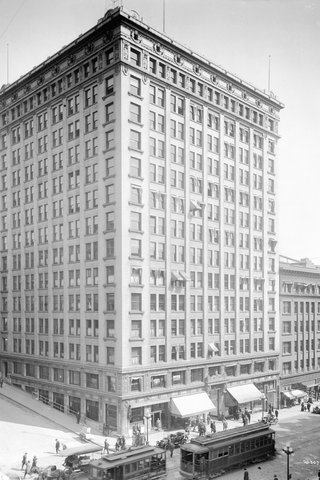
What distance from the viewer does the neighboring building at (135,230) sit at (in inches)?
2109

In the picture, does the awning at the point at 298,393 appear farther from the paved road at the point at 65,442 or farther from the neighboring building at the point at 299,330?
the paved road at the point at 65,442

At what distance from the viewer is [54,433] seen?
4809 cm

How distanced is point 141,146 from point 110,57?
1061cm

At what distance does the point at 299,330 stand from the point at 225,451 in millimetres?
40975

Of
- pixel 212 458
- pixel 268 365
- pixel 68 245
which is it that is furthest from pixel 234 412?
pixel 68 245

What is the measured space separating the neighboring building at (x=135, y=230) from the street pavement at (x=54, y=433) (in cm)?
248

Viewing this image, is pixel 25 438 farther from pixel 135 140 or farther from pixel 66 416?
pixel 135 140

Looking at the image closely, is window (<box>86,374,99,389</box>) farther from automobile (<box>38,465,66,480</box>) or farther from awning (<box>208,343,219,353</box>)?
automobile (<box>38,465,66,480</box>)

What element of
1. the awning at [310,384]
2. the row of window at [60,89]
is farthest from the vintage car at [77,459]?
the awning at [310,384]

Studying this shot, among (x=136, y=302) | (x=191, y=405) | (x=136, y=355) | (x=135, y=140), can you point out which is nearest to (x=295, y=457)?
(x=191, y=405)

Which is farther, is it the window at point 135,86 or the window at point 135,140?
the window at point 135,86

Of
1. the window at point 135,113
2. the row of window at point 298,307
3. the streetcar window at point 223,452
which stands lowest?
the streetcar window at point 223,452

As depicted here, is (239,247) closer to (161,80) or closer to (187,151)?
(187,151)

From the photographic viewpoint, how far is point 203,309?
60.9 meters
